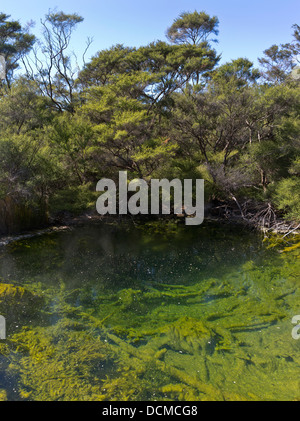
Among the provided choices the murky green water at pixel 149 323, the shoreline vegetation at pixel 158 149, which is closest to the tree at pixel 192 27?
the shoreline vegetation at pixel 158 149

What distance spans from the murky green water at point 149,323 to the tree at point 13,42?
679 inches

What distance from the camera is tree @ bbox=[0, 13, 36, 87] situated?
2112cm

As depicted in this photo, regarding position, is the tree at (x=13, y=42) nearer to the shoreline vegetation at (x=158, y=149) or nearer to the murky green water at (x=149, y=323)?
the shoreline vegetation at (x=158, y=149)

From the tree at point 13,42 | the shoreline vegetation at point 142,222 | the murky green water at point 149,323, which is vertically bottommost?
the murky green water at point 149,323

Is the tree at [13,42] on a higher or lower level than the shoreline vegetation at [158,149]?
higher

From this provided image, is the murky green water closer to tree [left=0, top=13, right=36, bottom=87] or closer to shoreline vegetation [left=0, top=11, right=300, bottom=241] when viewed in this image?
shoreline vegetation [left=0, top=11, right=300, bottom=241]

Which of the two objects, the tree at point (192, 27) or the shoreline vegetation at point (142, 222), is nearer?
the shoreline vegetation at point (142, 222)

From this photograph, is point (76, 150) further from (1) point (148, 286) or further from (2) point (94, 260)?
(1) point (148, 286)

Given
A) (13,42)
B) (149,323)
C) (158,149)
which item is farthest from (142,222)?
(13,42)

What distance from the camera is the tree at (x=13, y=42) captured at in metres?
21.1

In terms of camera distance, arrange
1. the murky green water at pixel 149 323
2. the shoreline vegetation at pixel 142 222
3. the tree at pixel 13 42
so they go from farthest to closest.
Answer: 1. the tree at pixel 13 42
2. the shoreline vegetation at pixel 142 222
3. the murky green water at pixel 149 323

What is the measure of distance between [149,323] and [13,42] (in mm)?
24086

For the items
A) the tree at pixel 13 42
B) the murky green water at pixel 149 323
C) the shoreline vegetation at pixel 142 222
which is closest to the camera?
the murky green water at pixel 149 323

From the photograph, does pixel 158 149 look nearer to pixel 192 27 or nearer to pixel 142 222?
pixel 142 222
